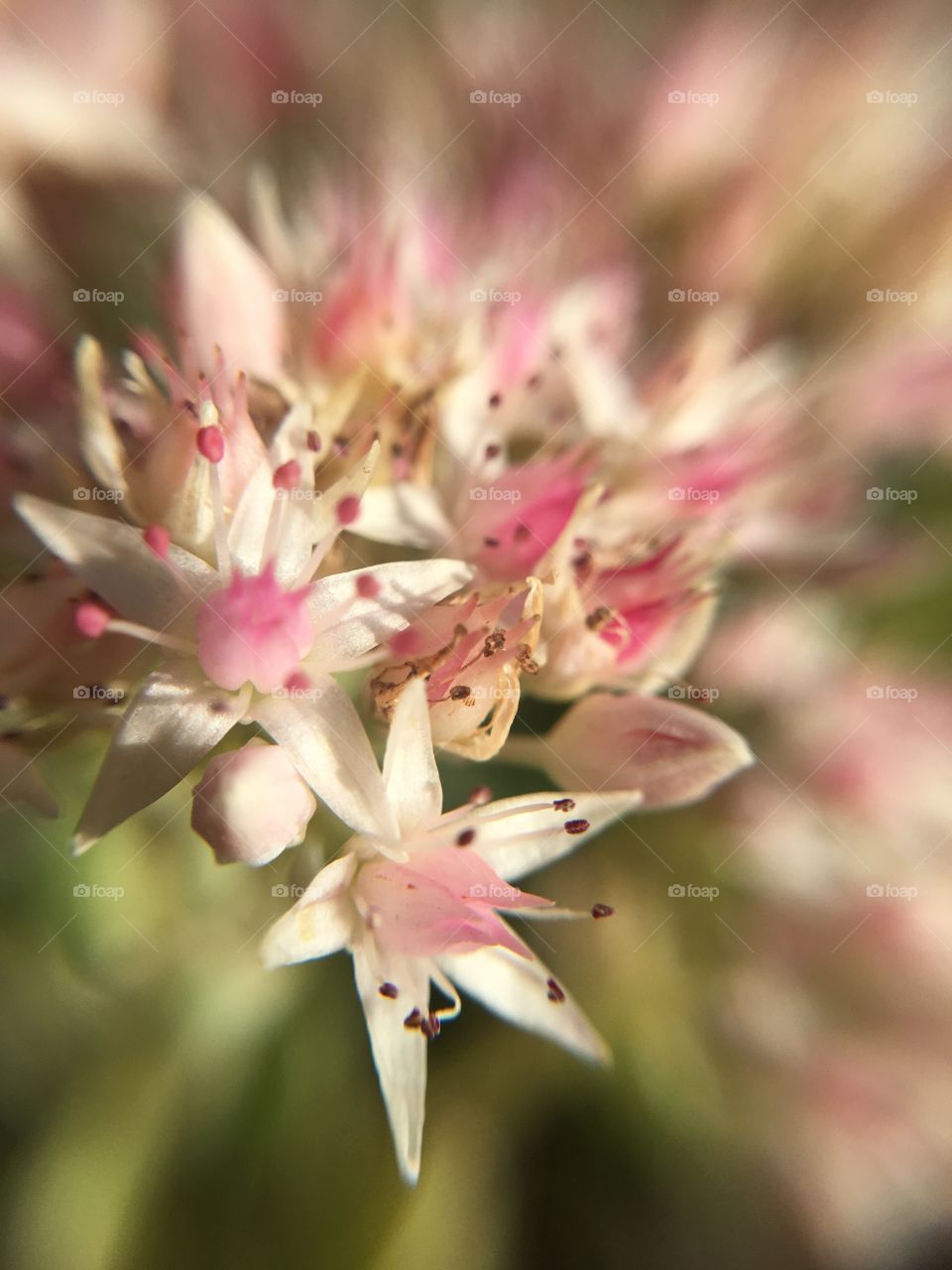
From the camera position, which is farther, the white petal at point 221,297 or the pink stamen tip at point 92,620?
the white petal at point 221,297

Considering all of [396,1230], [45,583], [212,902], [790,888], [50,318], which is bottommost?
[396,1230]

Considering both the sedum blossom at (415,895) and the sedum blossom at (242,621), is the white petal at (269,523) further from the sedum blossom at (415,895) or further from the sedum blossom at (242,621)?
the sedum blossom at (415,895)

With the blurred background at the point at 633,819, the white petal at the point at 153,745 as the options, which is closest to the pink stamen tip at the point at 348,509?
the white petal at the point at 153,745

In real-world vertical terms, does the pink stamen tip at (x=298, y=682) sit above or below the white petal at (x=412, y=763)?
above

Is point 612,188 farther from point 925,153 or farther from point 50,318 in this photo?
point 50,318

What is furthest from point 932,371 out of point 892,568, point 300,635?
point 300,635

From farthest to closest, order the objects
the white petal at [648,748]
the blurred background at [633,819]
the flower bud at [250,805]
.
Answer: the blurred background at [633,819], the white petal at [648,748], the flower bud at [250,805]
